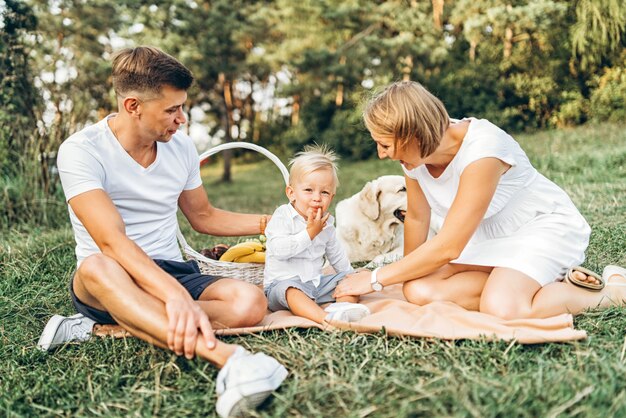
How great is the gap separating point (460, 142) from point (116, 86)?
1.87m

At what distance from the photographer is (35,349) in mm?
2879

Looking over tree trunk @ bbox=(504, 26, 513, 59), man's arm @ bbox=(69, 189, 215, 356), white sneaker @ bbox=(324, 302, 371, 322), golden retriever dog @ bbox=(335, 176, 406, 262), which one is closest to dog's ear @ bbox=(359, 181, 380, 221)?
golden retriever dog @ bbox=(335, 176, 406, 262)

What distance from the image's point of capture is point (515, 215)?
3.23m

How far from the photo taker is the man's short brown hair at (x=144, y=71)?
2910 millimetres

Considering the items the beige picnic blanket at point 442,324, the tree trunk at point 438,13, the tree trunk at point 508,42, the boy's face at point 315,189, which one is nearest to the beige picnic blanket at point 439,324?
the beige picnic blanket at point 442,324

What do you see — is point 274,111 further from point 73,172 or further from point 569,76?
point 73,172

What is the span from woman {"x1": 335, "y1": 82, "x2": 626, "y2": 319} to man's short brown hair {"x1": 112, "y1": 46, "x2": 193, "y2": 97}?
3.39 ft

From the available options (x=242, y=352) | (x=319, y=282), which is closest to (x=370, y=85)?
(x=319, y=282)

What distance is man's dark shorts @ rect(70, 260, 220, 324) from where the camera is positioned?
3.00m

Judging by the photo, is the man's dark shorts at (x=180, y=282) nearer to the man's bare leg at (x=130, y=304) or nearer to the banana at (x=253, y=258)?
the man's bare leg at (x=130, y=304)

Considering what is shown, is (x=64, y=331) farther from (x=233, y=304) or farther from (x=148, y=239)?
(x=233, y=304)

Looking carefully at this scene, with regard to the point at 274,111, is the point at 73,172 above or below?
above

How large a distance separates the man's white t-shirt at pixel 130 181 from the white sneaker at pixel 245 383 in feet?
3.86

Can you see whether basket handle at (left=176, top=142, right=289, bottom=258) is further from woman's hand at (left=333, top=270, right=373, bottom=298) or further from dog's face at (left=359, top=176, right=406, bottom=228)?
dog's face at (left=359, top=176, right=406, bottom=228)
